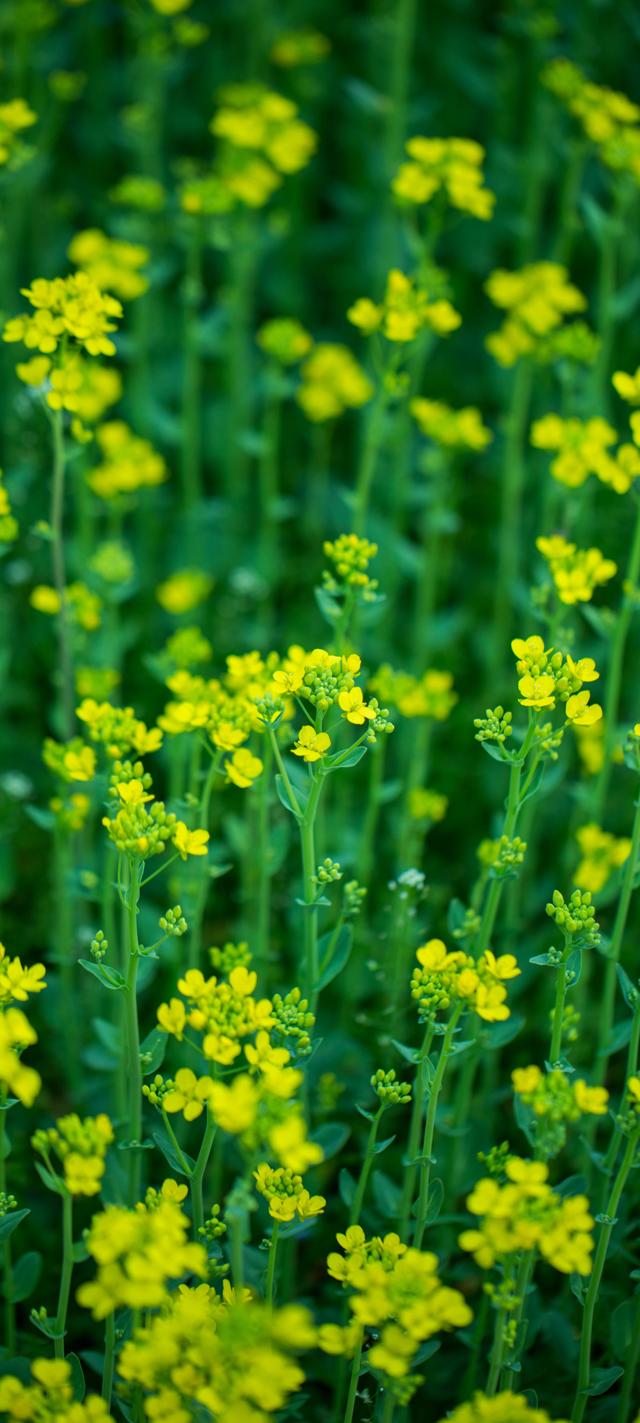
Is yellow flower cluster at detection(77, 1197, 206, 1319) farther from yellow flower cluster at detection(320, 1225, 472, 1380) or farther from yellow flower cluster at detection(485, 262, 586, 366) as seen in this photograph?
yellow flower cluster at detection(485, 262, 586, 366)

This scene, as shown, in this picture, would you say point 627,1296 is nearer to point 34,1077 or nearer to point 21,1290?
point 21,1290

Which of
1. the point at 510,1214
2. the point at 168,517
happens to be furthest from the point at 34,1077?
the point at 168,517

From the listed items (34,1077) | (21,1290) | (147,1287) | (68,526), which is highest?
(34,1077)

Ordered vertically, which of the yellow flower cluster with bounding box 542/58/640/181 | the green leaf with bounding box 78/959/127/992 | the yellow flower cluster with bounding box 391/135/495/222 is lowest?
the green leaf with bounding box 78/959/127/992

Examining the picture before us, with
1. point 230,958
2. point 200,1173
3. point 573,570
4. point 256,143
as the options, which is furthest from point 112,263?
point 200,1173

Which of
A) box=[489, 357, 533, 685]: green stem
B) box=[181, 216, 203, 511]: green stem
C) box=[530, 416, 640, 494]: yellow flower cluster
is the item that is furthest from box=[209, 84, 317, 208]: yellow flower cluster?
box=[530, 416, 640, 494]: yellow flower cluster

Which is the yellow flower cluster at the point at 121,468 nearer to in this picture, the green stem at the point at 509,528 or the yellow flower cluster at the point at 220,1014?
the green stem at the point at 509,528

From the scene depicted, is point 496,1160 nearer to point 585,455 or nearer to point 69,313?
point 585,455
